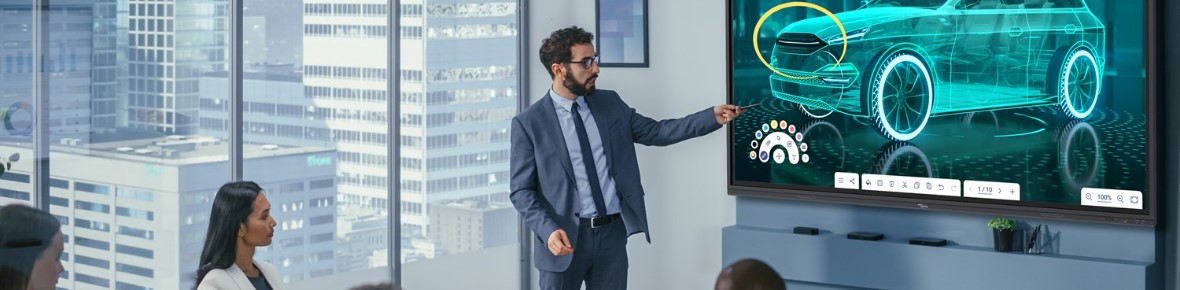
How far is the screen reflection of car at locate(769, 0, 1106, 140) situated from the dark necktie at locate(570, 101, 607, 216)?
1.11 m

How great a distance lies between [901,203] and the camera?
5051 mm

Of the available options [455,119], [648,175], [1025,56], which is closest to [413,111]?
[455,119]

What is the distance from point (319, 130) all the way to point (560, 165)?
1190mm

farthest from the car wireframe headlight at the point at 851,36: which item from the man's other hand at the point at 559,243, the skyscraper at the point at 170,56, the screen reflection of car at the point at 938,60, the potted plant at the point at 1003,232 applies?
the skyscraper at the point at 170,56

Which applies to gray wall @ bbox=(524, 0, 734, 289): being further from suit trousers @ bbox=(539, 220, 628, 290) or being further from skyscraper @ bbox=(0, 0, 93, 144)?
skyscraper @ bbox=(0, 0, 93, 144)

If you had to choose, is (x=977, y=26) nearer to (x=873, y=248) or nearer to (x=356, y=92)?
(x=873, y=248)

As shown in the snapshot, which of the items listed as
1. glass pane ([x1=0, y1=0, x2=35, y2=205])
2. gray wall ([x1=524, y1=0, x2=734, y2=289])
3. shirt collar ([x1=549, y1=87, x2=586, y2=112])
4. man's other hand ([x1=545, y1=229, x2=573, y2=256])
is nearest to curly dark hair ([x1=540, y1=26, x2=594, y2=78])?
shirt collar ([x1=549, y1=87, x2=586, y2=112])

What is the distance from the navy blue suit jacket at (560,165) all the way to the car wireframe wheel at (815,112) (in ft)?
2.64

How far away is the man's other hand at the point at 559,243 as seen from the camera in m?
4.29

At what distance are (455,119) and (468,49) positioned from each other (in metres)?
0.34

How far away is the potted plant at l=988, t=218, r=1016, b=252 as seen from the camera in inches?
187

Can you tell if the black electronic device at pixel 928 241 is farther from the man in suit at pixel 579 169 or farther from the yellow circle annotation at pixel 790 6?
the man in suit at pixel 579 169

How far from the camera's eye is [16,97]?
4.23m

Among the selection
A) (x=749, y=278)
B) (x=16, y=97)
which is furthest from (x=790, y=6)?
(x=749, y=278)
